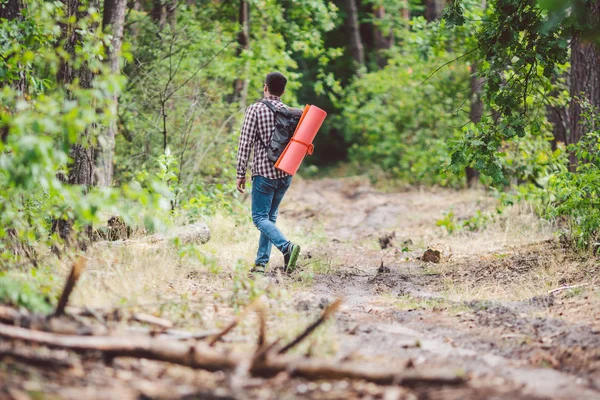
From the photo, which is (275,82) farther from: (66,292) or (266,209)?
(66,292)

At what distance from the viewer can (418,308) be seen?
5.36 m

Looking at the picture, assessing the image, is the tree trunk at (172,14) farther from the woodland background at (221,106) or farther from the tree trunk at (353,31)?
the tree trunk at (353,31)

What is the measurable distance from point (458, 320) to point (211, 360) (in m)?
2.45

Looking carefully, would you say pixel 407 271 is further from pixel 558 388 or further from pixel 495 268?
pixel 558 388

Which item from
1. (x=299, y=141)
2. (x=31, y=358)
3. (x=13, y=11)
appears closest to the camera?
(x=31, y=358)

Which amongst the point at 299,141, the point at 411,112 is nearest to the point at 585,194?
the point at 299,141

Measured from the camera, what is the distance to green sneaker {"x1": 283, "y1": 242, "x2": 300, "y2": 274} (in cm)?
637

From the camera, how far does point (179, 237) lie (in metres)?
6.95

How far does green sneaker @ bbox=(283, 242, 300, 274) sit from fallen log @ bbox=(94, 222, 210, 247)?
114 centimetres

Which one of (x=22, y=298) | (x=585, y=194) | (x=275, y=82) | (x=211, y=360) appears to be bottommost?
(x=211, y=360)

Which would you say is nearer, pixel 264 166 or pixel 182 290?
pixel 182 290

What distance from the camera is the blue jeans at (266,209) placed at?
6.38 meters

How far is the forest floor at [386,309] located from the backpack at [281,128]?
1.30 m

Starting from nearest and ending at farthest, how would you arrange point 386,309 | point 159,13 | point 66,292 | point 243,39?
1. point 66,292
2. point 386,309
3. point 159,13
4. point 243,39
